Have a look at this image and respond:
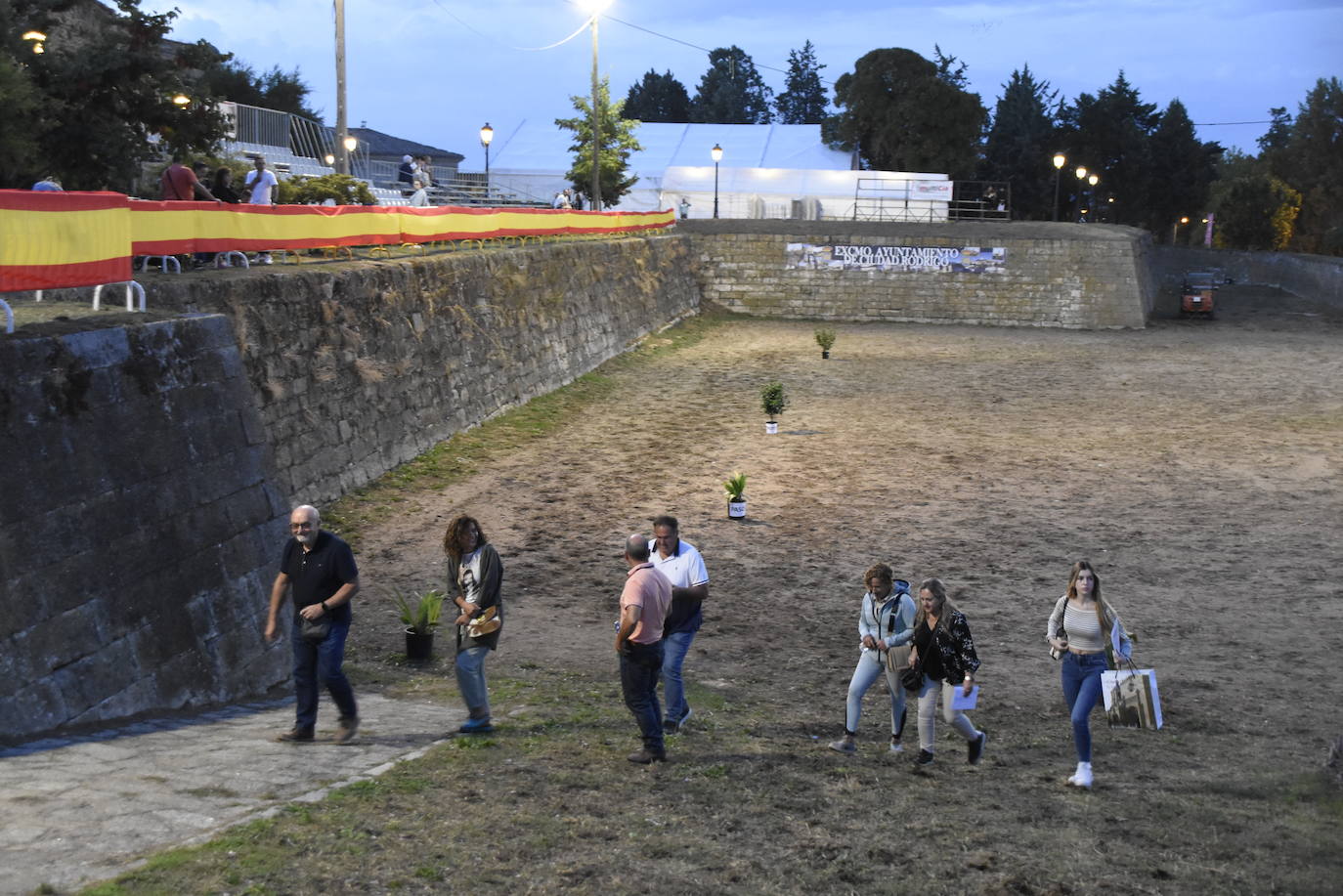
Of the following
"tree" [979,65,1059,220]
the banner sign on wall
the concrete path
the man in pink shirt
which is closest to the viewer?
the concrete path

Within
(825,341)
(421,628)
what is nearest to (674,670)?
(421,628)

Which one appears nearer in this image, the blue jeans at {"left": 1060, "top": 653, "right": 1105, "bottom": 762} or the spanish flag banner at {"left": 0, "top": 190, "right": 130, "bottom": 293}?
the blue jeans at {"left": 1060, "top": 653, "right": 1105, "bottom": 762}

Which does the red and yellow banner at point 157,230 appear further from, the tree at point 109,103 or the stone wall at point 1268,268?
the stone wall at point 1268,268

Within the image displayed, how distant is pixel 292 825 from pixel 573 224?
27871 millimetres

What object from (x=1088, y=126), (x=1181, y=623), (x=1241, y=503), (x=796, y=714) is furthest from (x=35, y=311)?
(x=1088, y=126)

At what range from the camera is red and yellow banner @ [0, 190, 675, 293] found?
902cm

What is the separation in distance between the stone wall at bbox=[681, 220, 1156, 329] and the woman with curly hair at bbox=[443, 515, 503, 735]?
122ft

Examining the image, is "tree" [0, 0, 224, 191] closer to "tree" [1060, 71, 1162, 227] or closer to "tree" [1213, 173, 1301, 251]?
"tree" [1060, 71, 1162, 227]

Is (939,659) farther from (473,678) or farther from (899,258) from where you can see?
(899,258)

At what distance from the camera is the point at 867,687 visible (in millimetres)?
8383

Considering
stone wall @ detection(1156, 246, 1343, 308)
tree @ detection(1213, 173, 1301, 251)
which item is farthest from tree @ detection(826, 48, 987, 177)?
tree @ detection(1213, 173, 1301, 251)

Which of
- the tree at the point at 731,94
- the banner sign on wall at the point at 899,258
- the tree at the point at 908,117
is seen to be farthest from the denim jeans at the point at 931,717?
the tree at the point at 731,94

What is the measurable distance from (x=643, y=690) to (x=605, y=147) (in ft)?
144

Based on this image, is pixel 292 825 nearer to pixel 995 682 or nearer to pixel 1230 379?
pixel 995 682
